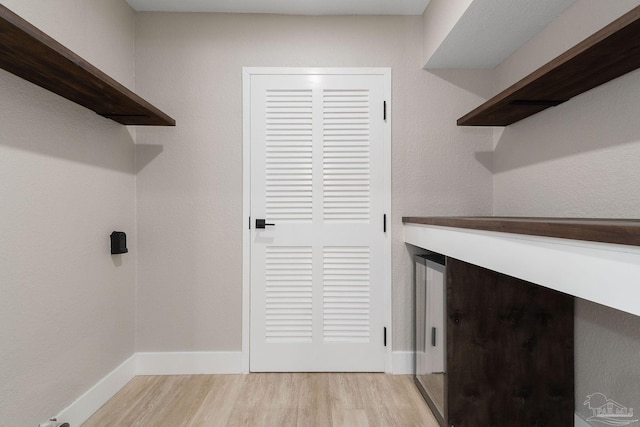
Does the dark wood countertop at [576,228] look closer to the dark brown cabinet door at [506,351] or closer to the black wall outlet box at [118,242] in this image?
the dark brown cabinet door at [506,351]

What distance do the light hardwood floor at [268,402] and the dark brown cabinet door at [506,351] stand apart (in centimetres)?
28

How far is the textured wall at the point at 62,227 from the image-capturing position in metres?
1.42

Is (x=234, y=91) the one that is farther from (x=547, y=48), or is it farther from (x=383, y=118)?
(x=547, y=48)

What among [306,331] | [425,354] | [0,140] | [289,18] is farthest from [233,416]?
[289,18]

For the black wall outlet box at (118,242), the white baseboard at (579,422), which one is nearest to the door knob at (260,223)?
the black wall outlet box at (118,242)

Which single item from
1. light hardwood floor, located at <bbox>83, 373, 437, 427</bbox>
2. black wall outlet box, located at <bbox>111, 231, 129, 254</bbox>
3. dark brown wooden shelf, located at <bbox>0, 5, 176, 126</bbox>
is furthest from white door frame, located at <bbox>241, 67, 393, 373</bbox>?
black wall outlet box, located at <bbox>111, 231, 129, 254</bbox>

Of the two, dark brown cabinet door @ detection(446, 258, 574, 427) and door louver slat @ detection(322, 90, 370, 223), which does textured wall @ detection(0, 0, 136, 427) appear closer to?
door louver slat @ detection(322, 90, 370, 223)

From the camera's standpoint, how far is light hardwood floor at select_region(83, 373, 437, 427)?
6.06 feet

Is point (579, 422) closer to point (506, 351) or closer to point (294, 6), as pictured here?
point (506, 351)

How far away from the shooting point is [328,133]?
2.41m

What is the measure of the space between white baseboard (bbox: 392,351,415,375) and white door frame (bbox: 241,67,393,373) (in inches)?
1.3

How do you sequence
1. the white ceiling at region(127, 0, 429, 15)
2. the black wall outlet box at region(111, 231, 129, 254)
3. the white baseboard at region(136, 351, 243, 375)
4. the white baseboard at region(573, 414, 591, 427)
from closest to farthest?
the white baseboard at region(573, 414, 591, 427)
the black wall outlet box at region(111, 231, 129, 254)
the white ceiling at region(127, 0, 429, 15)
the white baseboard at region(136, 351, 243, 375)

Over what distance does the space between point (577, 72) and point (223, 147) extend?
1.89m

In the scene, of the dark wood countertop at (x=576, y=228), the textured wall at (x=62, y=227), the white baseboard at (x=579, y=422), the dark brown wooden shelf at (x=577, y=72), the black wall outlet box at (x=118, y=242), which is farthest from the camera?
the black wall outlet box at (x=118, y=242)
